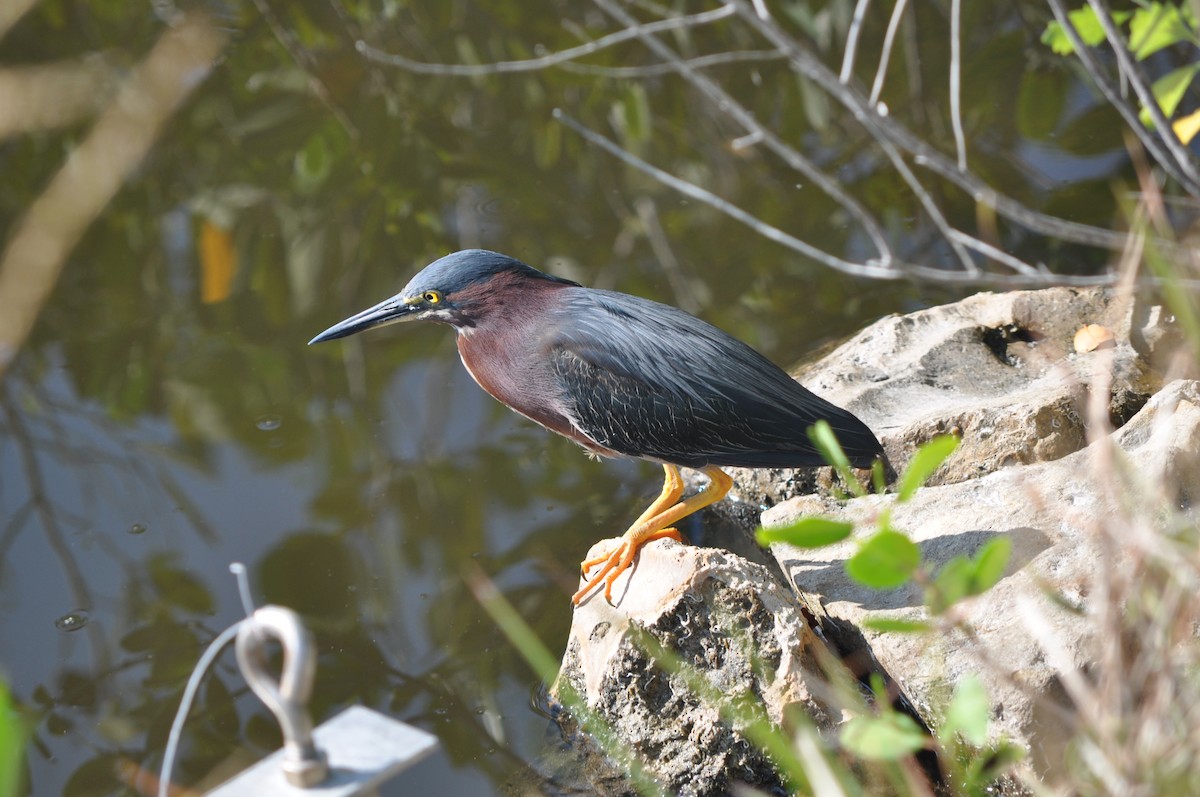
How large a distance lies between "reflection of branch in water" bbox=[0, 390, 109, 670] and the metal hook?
2486 mm

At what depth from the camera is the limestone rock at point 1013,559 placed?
2438 mm

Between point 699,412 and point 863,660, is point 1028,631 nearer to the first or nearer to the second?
point 863,660

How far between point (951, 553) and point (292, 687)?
6.44ft

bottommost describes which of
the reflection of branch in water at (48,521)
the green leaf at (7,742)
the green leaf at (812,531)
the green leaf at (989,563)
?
the reflection of branch in water at (48,521)

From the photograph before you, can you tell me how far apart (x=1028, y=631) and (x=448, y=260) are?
1.80 meters

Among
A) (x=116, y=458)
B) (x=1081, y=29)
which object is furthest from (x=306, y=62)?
(x=1081, y=29)

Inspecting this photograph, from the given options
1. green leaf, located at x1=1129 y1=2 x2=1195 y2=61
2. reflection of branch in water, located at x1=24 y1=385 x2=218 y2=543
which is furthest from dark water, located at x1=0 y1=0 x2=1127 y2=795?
green leaf, located at x1=1129 y1=2 x2=1195 y2=61

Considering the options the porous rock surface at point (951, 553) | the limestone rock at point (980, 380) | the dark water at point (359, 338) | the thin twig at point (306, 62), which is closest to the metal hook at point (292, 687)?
the porous rock surface at point (951, 553)

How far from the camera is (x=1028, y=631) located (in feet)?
8.21

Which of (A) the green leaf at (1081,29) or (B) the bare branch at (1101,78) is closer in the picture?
(B) the bare branch at (1101,78)

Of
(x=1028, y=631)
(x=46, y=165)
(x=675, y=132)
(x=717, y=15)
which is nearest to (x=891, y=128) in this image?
(x=717, y=15)

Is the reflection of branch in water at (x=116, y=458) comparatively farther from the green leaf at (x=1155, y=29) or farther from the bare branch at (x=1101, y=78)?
the green leaf at (x=1155, y=29)

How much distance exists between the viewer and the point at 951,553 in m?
2.85

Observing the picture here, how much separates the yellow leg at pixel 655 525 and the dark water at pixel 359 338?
0.38 meters
